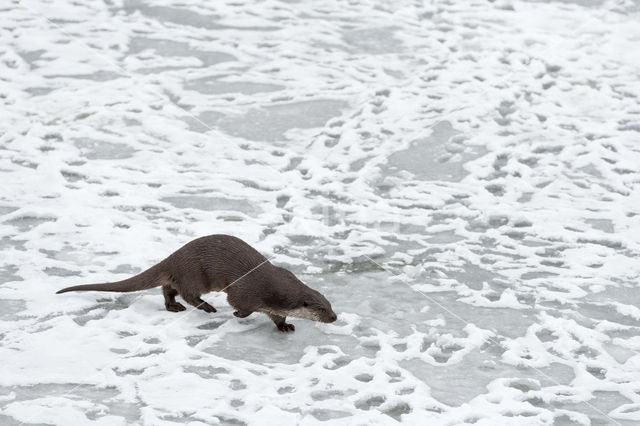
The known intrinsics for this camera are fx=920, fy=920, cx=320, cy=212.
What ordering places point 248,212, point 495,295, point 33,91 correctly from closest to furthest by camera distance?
1. point 495,295
2. point 248,212
3. point 33,91

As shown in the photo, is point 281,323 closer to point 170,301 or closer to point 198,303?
point 198,303

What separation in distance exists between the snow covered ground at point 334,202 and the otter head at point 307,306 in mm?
185

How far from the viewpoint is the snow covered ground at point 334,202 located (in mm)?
5215

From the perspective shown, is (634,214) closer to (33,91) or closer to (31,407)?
(31,407)

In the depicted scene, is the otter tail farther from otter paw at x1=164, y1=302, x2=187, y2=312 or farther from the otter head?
the otter head

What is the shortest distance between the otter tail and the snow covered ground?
124mm

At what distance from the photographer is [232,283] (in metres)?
5.64

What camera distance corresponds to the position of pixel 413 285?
6.58 m

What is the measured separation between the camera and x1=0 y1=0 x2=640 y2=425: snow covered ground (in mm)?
5215

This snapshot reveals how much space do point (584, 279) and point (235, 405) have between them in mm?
3031

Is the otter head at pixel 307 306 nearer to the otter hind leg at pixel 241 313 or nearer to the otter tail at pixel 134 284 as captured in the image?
the otter hind leg at pixel 241 313

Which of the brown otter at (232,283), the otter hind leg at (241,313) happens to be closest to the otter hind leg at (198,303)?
the brown otter at (232,283)

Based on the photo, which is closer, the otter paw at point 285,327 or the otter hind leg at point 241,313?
the otter hind leg at point 241,313

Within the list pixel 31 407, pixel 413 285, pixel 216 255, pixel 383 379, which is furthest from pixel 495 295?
pixel 31 407
